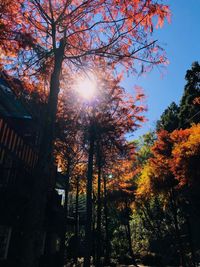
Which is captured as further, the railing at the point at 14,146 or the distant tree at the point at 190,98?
the distant tree at the point at 190,98

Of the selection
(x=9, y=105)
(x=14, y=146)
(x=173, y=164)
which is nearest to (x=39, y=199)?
(x=14, y=146)

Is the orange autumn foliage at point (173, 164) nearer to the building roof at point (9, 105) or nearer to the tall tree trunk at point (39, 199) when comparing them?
the building roof at point (9, 105)

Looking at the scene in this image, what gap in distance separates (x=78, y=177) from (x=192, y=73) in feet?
56.4

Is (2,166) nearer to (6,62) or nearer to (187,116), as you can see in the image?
(6,62)

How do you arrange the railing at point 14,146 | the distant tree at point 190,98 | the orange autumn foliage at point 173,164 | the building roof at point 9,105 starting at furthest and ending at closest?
1. the distant tree at point 190,98
2. the orange autumn foliage at point 173,164
3. the building roof at point 9,105
4. the railing at point 14,146

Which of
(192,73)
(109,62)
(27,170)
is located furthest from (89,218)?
(192,73)

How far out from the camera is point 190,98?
92.9ft

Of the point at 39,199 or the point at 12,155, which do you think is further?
the point at 12,155

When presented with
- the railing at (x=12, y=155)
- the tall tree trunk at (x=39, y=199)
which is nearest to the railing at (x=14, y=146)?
the railing at (x=12, y=155)

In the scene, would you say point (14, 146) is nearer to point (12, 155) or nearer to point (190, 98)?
point (12, 155)

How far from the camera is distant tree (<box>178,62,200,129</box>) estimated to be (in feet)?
88.4

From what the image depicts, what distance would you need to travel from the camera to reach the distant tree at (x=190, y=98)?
26947 mm

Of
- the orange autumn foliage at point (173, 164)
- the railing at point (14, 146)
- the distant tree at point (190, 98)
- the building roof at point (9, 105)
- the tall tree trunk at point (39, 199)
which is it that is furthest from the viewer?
the distant tree at point (190, 98)

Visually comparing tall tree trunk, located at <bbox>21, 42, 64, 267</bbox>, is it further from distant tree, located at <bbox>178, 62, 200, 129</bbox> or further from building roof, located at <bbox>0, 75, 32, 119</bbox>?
distant tree, located at <bbox>178, 62, 200, 129</bbox>
